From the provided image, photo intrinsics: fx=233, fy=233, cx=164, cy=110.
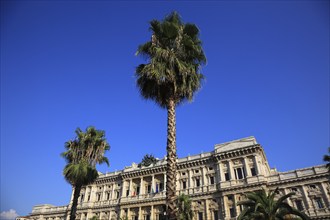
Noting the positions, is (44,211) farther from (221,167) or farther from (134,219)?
(221,167)

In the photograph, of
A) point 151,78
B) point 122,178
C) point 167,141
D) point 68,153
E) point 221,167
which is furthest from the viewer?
point 122,178

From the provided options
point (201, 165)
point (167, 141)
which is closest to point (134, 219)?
point (201, 165)

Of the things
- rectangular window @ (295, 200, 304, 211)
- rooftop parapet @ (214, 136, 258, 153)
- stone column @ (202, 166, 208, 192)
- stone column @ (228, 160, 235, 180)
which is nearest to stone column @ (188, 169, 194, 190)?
stone column @ (202, 166, 208, 192)

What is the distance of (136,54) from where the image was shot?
58.4ft

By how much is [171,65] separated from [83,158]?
1581 cm

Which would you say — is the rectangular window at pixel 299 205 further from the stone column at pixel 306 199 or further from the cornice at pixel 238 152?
the cornice at pixel 238 152

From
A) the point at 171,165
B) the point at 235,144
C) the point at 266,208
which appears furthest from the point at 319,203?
the point at 171,165

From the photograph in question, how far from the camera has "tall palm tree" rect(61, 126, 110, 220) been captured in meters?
24.2

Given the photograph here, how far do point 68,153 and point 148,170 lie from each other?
2281 cm

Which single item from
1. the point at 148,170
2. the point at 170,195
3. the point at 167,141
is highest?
the point at 148,170

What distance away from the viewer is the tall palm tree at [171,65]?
645 inches

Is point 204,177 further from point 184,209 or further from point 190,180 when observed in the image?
point 184,209

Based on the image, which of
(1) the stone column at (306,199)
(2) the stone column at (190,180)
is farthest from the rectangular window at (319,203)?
(2) the stone column at (190,180)

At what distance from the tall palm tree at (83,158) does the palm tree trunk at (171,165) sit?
1360 cm
